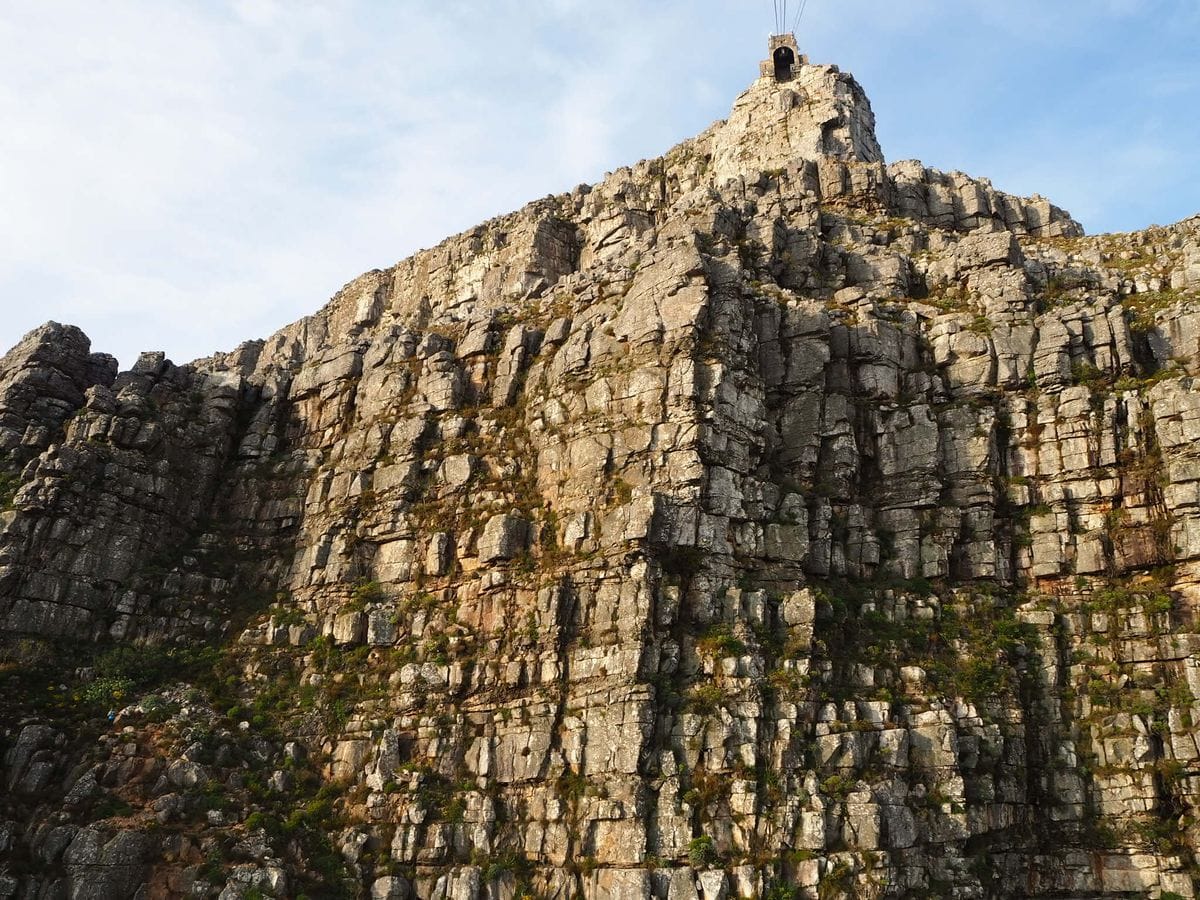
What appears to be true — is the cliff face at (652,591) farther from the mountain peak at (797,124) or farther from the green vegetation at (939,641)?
the mountain peak at (797,124)

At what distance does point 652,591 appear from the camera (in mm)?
34062

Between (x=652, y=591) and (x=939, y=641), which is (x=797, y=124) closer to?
(x=939, y=641)

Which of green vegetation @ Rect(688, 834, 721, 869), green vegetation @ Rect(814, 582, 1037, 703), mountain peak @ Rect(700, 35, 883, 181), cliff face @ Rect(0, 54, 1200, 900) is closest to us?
green vegetation @ Rect(688, 834, 721, 869)

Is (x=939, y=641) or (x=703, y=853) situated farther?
(x=939, y=641)

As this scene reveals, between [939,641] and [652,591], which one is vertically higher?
[652,591]

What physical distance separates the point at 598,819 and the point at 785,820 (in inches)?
231

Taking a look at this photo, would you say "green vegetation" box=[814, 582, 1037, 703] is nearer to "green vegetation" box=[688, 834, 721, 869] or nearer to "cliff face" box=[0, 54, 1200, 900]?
"cliff face" box=[0, 54, 1200, 900]

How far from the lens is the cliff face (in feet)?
103

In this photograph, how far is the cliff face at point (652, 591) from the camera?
103ft

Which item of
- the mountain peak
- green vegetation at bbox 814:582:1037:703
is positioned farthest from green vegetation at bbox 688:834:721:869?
the mountain peak

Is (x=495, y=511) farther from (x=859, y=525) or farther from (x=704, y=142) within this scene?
(x=704, y=142)

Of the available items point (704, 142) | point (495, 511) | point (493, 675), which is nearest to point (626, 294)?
point (495, 511)

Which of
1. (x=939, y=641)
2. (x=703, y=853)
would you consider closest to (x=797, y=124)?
(x=939, y=641)

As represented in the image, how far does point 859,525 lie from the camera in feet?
127
